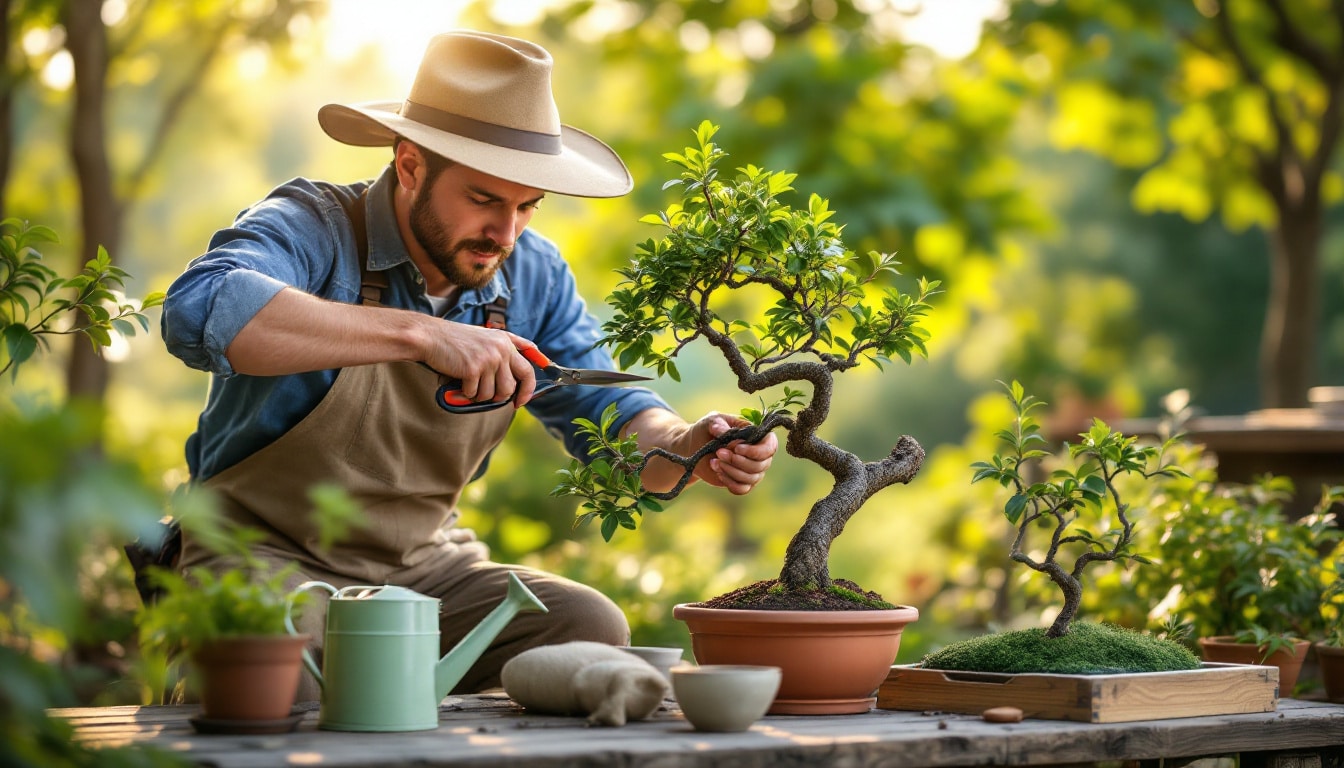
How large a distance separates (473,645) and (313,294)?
941 mm

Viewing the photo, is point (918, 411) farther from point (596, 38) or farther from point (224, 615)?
point (224, 615)

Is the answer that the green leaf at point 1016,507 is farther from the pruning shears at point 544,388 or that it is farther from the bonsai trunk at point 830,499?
the pruning shears at point 544,388

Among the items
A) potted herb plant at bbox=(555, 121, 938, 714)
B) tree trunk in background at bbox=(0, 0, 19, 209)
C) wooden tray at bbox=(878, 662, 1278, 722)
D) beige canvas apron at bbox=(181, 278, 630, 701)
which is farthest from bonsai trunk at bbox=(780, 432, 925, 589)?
tree trunk in background at bbox=(0, 0, 19, 209)

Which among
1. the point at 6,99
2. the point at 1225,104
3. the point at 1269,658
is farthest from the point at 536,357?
the point at 1225,104

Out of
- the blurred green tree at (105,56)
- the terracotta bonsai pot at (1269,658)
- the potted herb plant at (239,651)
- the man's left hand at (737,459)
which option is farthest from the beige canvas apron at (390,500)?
the blurred green tree at (105,56)

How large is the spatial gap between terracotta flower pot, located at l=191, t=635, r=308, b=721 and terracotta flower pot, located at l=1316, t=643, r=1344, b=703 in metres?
1.97

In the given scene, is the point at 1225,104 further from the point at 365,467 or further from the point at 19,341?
the point at 19,341

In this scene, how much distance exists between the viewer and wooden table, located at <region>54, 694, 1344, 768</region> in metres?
1.65

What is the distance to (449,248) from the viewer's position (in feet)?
9.02

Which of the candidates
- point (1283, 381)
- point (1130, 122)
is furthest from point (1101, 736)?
point (1130, 122)

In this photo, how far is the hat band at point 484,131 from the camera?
8.75 feet

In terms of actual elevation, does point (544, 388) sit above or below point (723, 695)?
above

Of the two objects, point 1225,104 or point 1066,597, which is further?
point 1225,104

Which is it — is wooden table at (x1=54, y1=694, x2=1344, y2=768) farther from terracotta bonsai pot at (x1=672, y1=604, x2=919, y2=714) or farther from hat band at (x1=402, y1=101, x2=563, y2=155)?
hat band at (x1=402, y1=101, x2=563, y2=155)
